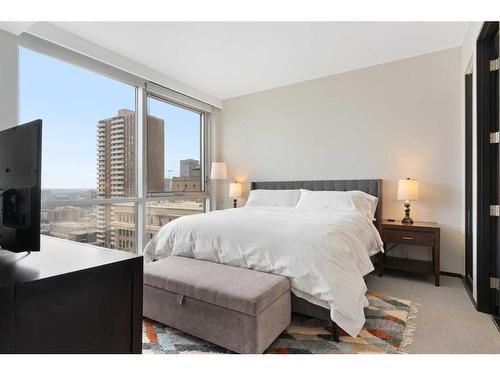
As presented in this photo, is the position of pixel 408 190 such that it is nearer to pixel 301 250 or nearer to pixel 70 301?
pixel 301 250

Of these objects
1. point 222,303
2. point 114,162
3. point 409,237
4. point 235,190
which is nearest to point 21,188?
point 222,303

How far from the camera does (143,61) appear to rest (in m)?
3.43

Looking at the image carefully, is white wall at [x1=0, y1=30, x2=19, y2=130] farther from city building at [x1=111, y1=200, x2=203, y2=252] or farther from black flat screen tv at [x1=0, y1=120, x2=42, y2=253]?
black flat screen tv at [x1=0, y1=120, x2=42, y2=253]

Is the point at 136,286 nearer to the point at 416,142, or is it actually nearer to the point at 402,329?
the point at 402,329

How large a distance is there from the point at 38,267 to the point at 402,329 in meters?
2.25

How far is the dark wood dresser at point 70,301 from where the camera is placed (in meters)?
0.77

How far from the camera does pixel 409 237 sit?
3078mm

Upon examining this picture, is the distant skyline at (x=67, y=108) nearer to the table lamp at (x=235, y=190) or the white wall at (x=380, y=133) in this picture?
the table lamp at (x=235, y=190)

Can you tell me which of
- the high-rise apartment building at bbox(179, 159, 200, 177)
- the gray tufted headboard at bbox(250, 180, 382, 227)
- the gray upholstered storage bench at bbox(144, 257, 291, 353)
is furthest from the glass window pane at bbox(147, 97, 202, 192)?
the gray upholstered storage bench at bbox(144, 257, 291, 353)
